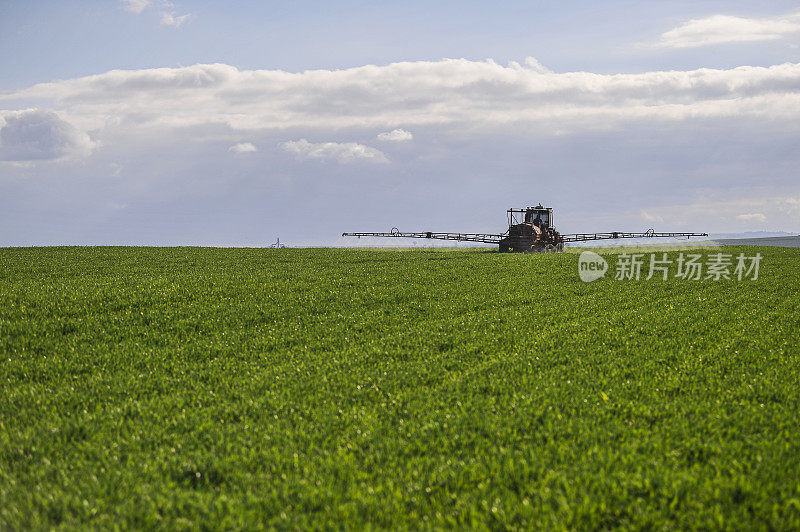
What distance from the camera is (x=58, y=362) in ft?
43.0

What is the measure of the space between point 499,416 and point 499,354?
4.15 meters

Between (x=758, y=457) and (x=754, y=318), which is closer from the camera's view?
(x=758, y=457)

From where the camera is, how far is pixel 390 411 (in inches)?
380

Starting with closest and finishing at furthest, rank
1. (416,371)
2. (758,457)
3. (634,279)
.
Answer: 1. (758,457)
2. (416,371)
3. (634,279)

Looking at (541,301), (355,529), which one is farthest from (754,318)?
(355,529)

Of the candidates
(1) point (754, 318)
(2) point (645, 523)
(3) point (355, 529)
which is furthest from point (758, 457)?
(1) point (754, 318)

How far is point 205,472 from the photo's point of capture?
25.4 ft

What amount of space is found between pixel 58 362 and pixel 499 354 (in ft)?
34.4

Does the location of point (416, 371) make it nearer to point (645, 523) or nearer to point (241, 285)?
point (645, 523)

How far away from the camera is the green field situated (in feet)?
22.1

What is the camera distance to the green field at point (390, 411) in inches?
265

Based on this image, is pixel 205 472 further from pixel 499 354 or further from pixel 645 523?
pixel 499 354

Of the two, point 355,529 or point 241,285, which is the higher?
point 241,285

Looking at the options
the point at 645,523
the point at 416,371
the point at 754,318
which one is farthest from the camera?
the point at 754,318
